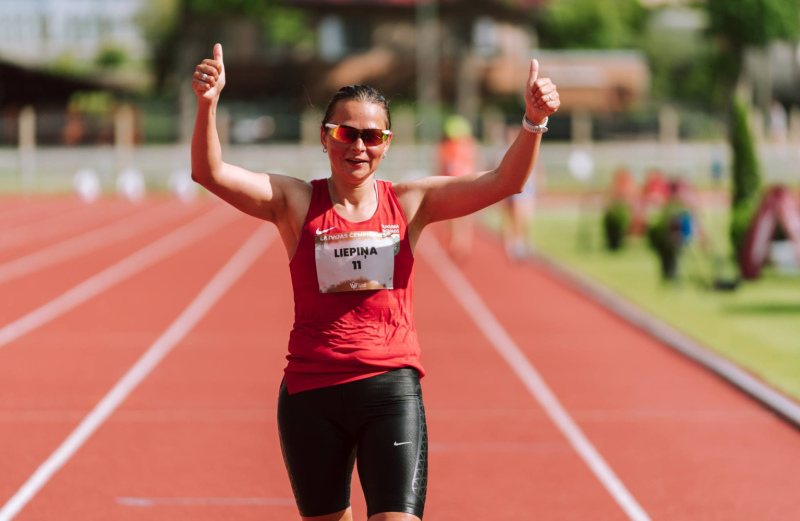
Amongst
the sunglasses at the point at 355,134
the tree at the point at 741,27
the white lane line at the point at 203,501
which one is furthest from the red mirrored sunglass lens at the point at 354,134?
the tree at the point at 741,27

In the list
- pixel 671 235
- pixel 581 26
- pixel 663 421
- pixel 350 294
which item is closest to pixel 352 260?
pixel 350 294

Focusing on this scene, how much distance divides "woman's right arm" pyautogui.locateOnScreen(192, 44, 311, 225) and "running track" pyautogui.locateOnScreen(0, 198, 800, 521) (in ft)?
7.94

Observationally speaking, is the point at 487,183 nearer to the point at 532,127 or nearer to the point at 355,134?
the point at 532,127

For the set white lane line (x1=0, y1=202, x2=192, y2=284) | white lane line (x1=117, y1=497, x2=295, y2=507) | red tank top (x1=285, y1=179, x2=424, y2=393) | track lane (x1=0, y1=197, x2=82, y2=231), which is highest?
red tank top (x1=285, y1=179, x2=424, y2=393)

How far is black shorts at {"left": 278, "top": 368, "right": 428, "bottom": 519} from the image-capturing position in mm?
3656

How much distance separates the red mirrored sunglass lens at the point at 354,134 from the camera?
12.3 ft

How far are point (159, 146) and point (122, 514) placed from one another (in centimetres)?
4040

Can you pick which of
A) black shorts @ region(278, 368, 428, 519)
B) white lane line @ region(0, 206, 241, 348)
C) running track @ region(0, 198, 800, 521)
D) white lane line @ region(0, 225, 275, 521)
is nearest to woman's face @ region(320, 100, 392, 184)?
black shorts @ region(278, 368, 428, 519)

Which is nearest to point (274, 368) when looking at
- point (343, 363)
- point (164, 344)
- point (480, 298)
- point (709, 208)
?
point (164, 344)

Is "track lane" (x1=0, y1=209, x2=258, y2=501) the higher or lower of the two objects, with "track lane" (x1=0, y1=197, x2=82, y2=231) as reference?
higher

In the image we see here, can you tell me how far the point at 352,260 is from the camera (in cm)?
371

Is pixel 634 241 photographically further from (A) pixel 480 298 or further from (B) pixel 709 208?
(B) pixel 709 208

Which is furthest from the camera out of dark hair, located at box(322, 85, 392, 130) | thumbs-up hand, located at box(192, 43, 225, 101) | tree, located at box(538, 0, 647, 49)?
tree, located at box(538, 0, 647, 49)

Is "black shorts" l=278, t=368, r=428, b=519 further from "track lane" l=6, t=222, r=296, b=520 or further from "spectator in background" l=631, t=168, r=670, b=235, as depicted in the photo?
"spectator in background" l=631, t=168, r=670, b=235
